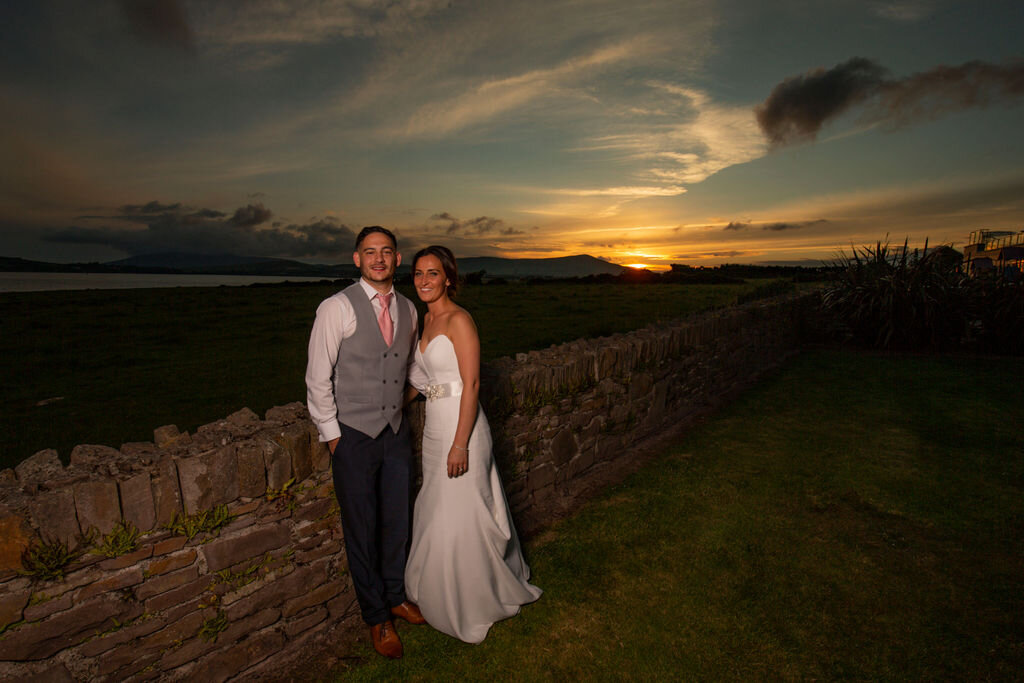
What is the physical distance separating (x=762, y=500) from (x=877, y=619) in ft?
5.45

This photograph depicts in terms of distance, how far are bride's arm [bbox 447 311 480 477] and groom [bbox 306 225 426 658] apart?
297 millimetres

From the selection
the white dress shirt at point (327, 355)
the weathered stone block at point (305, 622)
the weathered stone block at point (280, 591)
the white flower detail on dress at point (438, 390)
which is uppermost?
the white dress shirt at point (327, 355)

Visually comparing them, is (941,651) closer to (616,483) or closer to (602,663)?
(602,663)

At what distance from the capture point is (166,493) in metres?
2.37

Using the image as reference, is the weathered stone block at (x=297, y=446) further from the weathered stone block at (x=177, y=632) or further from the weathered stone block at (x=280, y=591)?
the weathered stone block at (x=177, y=632)

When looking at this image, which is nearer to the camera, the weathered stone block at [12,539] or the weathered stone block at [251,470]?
the weathered stone block at [12,539]

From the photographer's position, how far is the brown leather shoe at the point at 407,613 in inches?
128

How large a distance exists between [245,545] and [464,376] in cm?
158

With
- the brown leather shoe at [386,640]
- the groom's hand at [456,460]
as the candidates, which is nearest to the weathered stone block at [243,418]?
the groom's hand at [456,460]

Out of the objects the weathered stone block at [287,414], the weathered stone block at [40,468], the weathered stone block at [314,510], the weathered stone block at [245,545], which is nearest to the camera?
the weathered stone block at [40,468]

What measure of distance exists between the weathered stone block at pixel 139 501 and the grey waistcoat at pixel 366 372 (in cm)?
95

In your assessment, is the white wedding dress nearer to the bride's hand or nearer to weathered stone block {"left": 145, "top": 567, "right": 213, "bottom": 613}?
the bride's hand

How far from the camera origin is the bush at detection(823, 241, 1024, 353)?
11375mm

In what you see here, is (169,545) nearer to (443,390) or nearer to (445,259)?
(443,390)
